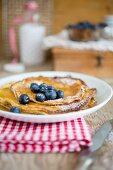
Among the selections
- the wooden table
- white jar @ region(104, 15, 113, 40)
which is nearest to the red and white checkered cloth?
the wooden table

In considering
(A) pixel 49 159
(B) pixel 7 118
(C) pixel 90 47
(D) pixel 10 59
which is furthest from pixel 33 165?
(D) pixel 10 59

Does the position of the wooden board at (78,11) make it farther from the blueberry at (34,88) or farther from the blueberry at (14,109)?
the blueberry at (14,109)

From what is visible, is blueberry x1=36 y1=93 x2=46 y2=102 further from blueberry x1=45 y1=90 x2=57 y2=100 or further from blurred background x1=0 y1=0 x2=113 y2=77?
blurred background x1=0 y1=0 x2=113 y2=77

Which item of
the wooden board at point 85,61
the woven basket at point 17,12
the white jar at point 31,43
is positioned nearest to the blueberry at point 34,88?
the wooden board at point 85,61

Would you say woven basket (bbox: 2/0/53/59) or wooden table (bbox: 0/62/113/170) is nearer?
wooden table (bbox: 0/62/113/170)

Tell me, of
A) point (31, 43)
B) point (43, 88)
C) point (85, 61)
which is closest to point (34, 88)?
point (43, 88)

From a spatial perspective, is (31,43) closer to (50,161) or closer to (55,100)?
(55,100)
